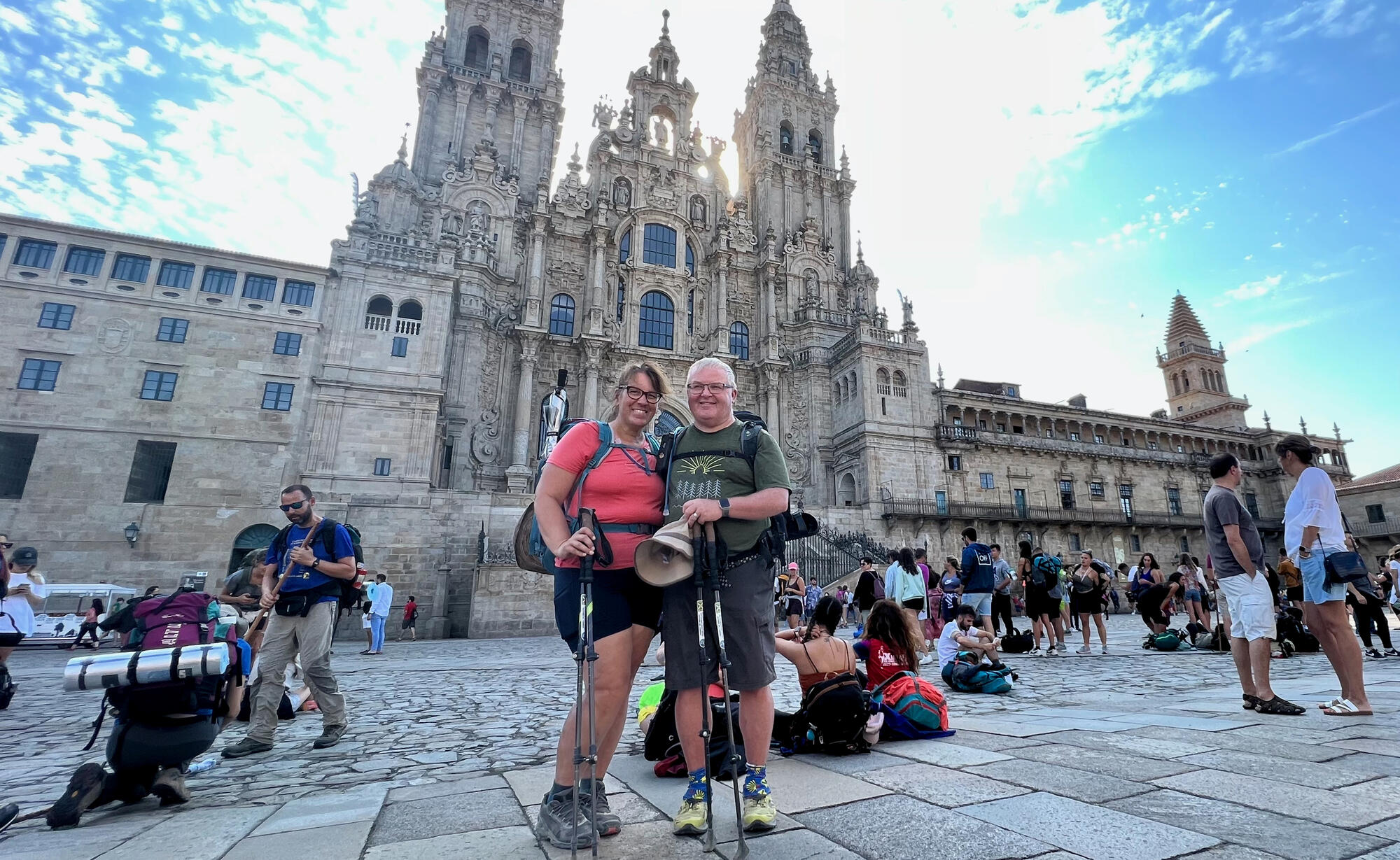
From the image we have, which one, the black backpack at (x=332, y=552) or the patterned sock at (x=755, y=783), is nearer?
the patterned sock at (x=755, y=783)

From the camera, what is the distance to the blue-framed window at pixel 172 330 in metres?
19.8

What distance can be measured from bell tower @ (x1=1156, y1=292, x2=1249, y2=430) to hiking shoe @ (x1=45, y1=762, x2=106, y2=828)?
60.1 meters

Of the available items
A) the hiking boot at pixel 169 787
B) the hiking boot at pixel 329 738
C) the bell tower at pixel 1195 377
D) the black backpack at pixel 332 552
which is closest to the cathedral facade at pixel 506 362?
the bell tower at pixel 1195 377

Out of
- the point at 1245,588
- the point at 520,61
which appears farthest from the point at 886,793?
the point at 520,61

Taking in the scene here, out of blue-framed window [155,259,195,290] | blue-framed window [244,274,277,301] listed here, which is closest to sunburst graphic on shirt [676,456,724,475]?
blue-framed window [244,274,277,301]

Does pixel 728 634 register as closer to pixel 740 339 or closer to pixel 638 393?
pixel 638 393

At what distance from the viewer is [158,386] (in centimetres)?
1941

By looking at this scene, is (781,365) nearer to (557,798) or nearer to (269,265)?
(269,265)

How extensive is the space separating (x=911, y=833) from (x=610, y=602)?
55.3 inches

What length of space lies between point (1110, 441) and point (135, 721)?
41.1 m

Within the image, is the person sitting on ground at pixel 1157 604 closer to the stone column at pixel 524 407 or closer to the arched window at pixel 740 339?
the stone column at pixel 524 407

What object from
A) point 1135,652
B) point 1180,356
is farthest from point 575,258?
point 1180,356

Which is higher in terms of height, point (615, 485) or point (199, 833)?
point (615, 485)

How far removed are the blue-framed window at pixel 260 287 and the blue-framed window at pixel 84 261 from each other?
402 cm
